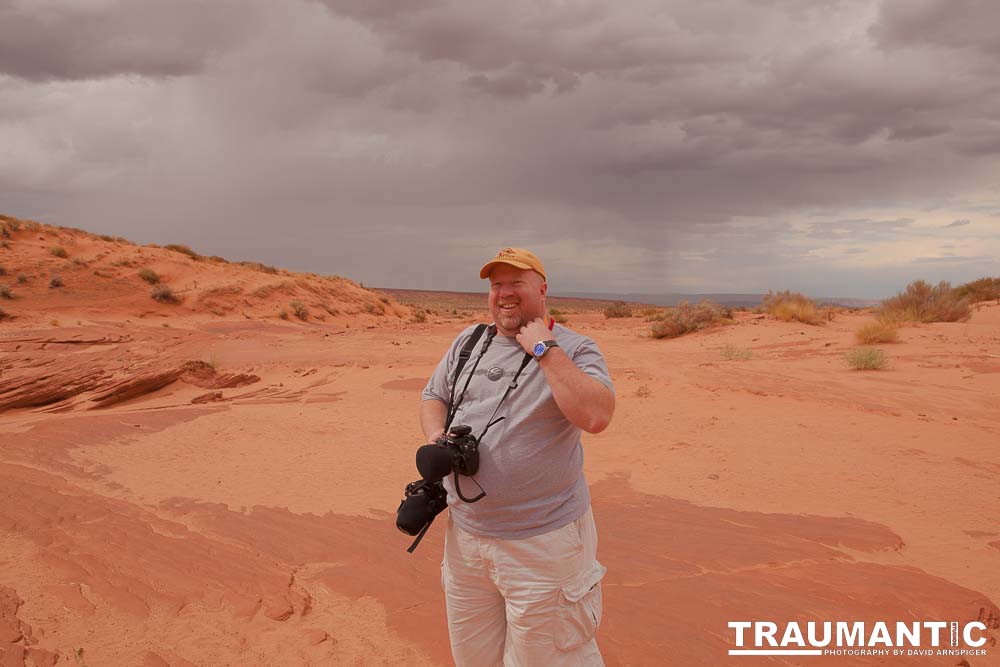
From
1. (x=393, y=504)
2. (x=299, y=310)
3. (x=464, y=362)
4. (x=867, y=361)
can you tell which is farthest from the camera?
(x=299, y=310)

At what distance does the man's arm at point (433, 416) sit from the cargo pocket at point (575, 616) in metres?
0.81

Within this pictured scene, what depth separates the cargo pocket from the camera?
7.41ft

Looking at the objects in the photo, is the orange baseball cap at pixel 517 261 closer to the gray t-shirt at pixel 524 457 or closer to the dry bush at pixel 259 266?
the gray t-shirt at pixel 524 457

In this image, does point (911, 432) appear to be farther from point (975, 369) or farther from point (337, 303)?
point (337, 303)

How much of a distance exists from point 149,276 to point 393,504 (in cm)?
2324

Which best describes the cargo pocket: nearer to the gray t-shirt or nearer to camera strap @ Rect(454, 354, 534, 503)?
the gray t-shirt

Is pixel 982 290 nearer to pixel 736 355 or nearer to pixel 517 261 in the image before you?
pixel 736 355

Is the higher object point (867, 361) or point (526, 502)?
point (526, 502)

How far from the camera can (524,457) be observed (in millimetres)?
2283

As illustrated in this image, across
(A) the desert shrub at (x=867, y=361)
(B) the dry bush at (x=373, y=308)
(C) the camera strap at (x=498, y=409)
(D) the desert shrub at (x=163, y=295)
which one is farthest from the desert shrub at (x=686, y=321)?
(C) the camera strap at (x=498, y=409)

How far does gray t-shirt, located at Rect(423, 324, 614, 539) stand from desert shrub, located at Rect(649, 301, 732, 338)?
19881mm

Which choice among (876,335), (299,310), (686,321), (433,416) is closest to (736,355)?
(876,335)

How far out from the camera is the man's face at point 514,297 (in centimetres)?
246

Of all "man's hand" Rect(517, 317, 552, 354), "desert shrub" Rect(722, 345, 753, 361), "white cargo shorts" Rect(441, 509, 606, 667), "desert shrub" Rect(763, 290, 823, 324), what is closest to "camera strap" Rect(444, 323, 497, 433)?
"man's hand" Rect(517, 317, 552, 354)
